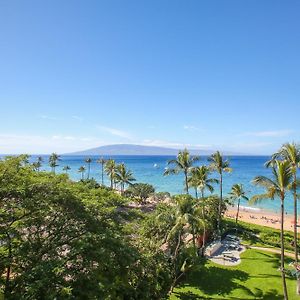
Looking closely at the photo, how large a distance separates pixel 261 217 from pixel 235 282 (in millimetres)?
40540

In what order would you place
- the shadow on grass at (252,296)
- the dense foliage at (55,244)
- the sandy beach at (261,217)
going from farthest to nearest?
1. the sandy beach at (261,217)
2. the shadow on grass at (252,296)
3. the dense foliage at (55,244)

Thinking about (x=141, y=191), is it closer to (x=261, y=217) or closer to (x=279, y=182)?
(x=261, y=217)

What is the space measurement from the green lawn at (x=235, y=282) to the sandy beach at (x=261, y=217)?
2767 centimetres

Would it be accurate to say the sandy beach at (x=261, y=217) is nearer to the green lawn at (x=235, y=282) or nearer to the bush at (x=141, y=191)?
the bush at (x=141, y=191)

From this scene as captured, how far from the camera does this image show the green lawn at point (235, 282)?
23.9 m

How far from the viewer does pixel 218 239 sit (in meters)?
39.1

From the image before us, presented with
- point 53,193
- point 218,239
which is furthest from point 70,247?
point 218,239

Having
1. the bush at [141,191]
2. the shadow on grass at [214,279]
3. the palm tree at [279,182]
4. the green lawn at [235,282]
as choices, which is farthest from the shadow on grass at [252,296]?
the bush at [141,191]

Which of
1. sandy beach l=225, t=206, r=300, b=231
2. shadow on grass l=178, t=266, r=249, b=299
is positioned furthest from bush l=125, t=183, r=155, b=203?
shadow on grass l=178, t=266, r=249, b=299

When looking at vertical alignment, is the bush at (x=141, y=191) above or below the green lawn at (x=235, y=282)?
above

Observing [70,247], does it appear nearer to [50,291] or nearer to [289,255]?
[50,291]

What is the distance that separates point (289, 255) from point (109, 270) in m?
28.7

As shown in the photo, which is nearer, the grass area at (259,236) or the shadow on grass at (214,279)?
the shadow on grass at (214,279)

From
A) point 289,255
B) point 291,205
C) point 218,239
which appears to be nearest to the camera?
point 289,255
